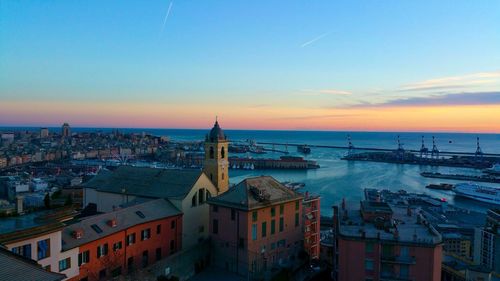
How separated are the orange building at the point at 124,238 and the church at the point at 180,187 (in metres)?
0.54

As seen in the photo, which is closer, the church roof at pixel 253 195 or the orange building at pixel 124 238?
the orange building at pixel 124 238

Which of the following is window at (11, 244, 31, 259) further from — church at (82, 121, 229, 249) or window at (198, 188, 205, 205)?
window at (198, 188, 205, 205)

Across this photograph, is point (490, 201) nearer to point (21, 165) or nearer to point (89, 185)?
point (89, 185)

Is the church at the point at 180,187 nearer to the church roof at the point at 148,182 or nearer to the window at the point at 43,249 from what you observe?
the church roof at the point at 148,182

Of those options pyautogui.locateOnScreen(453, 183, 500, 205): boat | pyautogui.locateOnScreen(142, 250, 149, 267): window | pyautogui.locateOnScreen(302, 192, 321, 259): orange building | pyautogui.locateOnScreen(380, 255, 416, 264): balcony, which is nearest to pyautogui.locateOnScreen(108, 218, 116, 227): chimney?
pyautogui.locateOnScreen(142, 250, 149, 267): window

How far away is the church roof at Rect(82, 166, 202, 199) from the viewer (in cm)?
1296

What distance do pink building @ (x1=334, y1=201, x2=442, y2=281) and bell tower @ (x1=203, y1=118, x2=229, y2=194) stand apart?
549 centimetres

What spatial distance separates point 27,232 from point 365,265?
7542 mm

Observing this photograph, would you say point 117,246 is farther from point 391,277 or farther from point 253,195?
point 391,277

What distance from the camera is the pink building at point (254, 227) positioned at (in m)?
11.1

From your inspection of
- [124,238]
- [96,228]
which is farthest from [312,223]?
[96,228]

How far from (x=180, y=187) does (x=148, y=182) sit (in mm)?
→ 1668

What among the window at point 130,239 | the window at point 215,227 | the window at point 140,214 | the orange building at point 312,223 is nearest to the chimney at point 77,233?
the window at point 130,239

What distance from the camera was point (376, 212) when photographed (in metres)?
11.1
